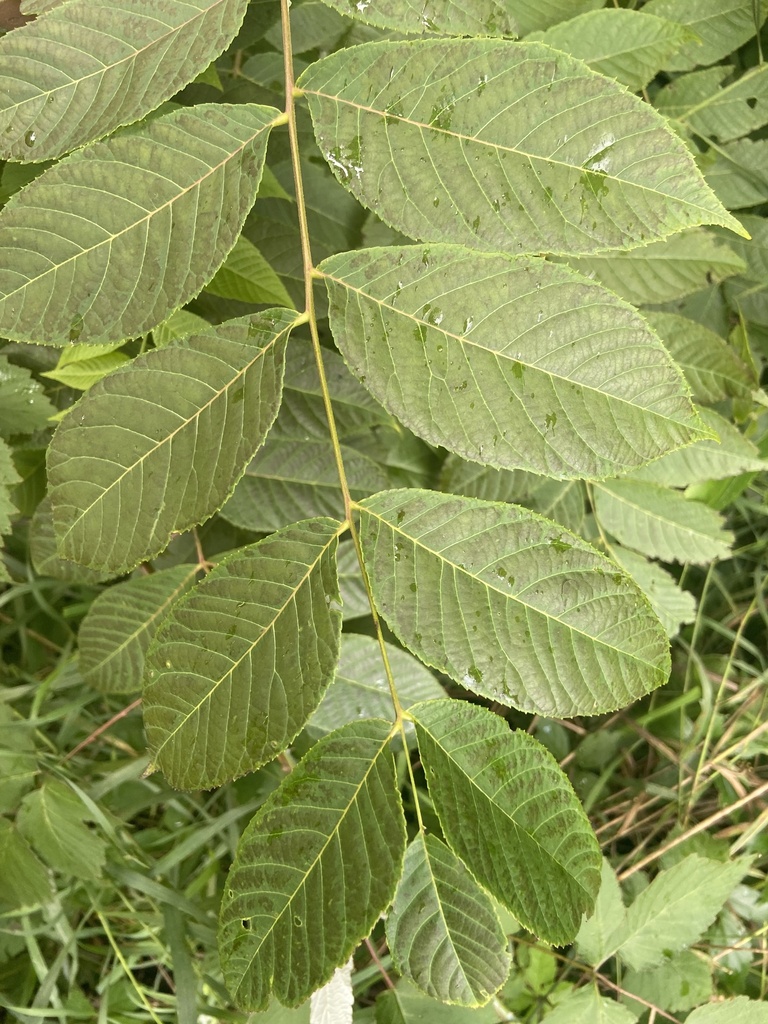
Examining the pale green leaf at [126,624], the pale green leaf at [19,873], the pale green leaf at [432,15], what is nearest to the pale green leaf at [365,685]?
the pale green leaf at [126,624]

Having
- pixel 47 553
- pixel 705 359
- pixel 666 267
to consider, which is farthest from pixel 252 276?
pixel 705 359

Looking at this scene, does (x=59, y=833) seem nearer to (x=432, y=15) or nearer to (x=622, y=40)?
(x=432, y=15)

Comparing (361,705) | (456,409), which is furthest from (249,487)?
(456,409)

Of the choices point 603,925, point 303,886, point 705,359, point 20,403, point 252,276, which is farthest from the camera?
point 603,925

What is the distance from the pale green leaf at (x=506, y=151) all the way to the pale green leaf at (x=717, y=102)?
75 centimetres

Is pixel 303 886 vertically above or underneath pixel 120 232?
underneath

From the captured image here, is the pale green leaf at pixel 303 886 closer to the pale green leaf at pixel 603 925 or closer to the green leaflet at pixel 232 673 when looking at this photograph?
the green leaflet at pixel 232 673

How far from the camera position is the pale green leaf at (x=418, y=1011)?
1.24 meters

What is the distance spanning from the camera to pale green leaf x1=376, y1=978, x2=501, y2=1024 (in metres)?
1.24

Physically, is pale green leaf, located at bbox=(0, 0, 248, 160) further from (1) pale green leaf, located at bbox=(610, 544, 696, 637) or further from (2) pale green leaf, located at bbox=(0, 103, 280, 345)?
(1) pale green leaf, located at bbox=(610, 544, 696, 637)

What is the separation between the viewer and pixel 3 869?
1.28 m

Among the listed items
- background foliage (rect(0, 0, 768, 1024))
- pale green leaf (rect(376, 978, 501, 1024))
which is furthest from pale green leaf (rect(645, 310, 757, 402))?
pale green leaf (rect(376, 978, 501, 1024))

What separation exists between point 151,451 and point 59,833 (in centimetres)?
89

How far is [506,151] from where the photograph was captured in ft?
2.28
